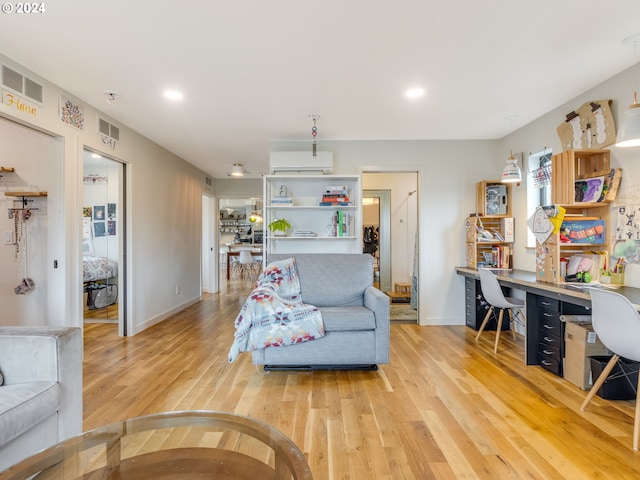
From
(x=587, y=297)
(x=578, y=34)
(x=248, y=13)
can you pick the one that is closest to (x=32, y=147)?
(x=248, y=13)

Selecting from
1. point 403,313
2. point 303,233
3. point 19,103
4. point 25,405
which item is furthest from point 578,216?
point 19,103

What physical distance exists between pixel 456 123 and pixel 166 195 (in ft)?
13.4

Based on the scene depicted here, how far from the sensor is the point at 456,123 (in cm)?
395

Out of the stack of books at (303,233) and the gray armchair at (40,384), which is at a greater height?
the stack of books at (303,233)

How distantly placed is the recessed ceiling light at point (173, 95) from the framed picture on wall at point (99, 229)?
2.07 metres

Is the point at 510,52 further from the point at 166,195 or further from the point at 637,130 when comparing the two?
the point at 166,195

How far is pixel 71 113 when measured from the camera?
10.2 ft

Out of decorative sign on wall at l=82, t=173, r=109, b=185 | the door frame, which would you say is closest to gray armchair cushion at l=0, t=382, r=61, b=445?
the door frame

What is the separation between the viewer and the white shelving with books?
445 centimetres

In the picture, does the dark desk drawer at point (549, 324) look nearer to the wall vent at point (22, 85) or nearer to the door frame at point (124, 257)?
the door frame at point (124, 257)

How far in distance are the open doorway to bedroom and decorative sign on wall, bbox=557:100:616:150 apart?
4.90 m

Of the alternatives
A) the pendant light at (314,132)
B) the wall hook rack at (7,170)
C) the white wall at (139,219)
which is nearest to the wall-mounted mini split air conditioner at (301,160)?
the pendant light at (314,132)

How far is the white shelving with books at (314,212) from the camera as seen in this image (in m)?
4.45

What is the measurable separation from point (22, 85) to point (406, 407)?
3.70m
